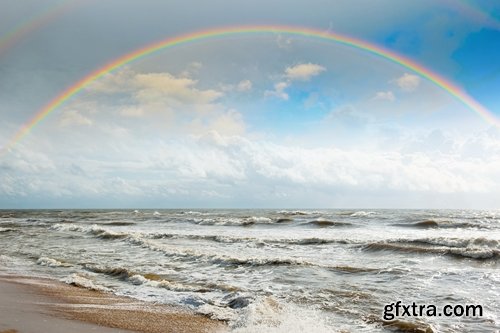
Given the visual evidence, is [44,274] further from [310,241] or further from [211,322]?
[310,241]

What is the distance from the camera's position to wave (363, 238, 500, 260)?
57.5ft

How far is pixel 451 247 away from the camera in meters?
20.3

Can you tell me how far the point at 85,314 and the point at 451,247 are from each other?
62.4ft

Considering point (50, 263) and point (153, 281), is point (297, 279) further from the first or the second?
point (50, 263)

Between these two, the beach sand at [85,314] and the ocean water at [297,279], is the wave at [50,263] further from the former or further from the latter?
the beach sand at [85,314]

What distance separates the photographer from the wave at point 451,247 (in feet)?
57.5

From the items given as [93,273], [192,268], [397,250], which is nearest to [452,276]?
[397,250]

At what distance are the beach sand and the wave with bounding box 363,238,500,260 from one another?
14037 millimetres

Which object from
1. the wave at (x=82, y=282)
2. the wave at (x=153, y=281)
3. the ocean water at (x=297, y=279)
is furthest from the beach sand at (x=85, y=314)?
the wave at (x=153, y=281)

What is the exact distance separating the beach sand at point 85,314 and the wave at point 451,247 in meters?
14.0

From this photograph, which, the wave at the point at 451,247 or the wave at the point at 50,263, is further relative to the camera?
the wave at the point at 451,247

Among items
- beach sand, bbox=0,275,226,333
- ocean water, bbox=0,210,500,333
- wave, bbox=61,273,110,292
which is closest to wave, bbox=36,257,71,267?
ocean water, bbox=0,210,500,333

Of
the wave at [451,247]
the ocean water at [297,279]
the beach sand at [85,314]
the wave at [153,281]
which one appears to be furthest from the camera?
the wave at [451,247]

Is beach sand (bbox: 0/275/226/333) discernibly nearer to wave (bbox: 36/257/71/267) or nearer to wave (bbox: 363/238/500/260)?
wave (bbox: 36/257/71/267)
